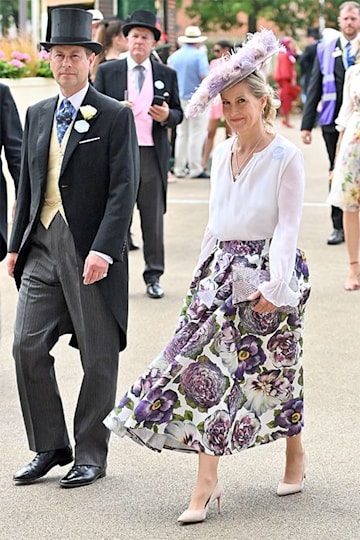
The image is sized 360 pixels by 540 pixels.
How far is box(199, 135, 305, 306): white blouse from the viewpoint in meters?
4.92

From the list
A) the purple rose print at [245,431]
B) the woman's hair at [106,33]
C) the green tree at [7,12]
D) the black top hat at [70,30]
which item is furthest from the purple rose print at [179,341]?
the green tree at [7,12]

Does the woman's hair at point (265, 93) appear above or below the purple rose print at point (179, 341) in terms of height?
above

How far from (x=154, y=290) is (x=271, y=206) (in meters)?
4.89

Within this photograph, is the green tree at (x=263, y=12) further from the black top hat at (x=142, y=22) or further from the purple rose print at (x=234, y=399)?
the purple rose print at (x=234, y=399)

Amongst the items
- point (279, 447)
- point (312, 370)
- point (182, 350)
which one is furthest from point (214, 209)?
point (312, 370)

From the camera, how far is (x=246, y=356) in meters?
5.02

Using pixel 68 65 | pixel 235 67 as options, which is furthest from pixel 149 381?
pixel 68 65

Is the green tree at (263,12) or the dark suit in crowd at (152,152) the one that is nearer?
the dark suit in crowd at (152,152)

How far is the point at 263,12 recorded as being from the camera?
130ft

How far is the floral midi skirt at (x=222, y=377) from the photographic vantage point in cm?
494

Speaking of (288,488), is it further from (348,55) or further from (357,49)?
(348,55)

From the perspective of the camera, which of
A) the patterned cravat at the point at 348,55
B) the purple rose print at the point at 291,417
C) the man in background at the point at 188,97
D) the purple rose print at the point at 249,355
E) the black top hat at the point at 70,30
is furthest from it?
the man in background at the point at 188,97

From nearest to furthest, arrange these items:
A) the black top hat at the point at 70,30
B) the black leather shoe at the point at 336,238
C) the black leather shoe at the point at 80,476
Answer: the black top hat at the point at 70,30
the black leather shoe at the point at 80,476
the black leather shoe at the point at 336,238

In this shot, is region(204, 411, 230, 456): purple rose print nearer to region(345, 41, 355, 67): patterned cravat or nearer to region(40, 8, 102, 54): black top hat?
region(40, 8, 102, 54): black top hat
